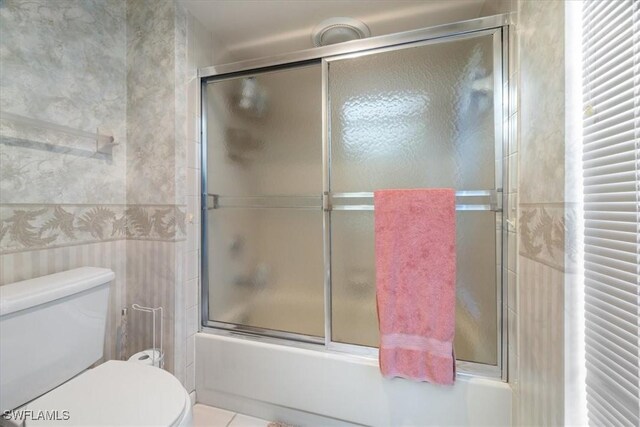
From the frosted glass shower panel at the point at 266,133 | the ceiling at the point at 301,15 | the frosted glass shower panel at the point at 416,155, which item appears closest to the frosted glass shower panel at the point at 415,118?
the frosted glass shower panel at the point at 416,155

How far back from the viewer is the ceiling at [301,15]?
1.31 meters

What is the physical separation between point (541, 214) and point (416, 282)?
19.6 inches

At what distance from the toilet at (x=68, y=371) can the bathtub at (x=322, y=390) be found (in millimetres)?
458

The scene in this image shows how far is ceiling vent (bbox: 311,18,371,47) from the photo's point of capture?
1.28 meters

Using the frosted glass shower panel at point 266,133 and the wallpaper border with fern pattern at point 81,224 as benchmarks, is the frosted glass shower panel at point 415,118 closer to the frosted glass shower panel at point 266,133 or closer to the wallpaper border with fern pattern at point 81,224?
the frosted glass shower panel at point 266,133

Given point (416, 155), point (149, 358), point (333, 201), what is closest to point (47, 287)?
point (149, 358)

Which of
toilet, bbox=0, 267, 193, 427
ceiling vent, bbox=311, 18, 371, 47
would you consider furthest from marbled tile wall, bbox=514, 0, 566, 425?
toilet, bbox=0, 267, 193, 427

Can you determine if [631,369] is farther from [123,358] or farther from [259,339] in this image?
[123,358]

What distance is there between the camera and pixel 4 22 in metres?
0.97

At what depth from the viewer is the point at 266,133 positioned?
1.44 metres

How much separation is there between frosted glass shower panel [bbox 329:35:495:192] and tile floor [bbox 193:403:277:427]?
1256 millimetres

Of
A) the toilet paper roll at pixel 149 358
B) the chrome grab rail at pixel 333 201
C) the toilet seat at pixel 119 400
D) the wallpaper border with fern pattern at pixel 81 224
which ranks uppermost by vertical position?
the chrome grab rail at pixel 333 201

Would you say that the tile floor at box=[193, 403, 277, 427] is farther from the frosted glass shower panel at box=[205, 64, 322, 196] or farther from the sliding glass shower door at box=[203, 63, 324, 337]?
the frosted glass shower panel at box=[205, 64, 322, 196]

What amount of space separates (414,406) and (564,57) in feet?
4.45
